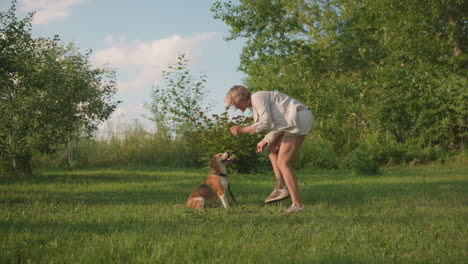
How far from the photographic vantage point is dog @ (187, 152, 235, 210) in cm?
572

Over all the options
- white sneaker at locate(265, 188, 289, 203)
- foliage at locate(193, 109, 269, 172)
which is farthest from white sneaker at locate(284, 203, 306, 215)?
foliage at locate(193, 109, 269, 172)

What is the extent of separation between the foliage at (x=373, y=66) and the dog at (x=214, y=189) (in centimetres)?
1222

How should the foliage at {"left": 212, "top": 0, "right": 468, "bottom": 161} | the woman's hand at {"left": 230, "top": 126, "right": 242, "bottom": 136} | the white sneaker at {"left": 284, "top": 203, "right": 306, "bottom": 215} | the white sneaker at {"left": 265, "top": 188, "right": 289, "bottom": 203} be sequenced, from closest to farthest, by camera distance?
the woman's hand at {"left": 230, "top": 126, "right": 242, "bottom": 136} → the white sneaker at {"left": 284, "top": 203, "right": 306, "bottom": 215} → the white sneaker at {"left": 265, "top": 188, "right": 289, "bottom": 203} → the foliage at {"left": 212, "top": 0, "right": 468, "bottom": 161}

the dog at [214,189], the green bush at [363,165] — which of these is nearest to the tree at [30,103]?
the dog at [214,189]

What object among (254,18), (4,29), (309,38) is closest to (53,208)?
(4,29)

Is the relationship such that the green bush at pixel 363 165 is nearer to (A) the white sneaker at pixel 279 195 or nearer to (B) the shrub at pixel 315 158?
(B) the shrub at pixel 315 158

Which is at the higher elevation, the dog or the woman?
the woman

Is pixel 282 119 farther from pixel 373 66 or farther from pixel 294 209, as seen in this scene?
pixel 373 66

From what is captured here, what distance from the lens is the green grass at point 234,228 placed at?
3.54 m

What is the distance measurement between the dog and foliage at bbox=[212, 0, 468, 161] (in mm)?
12217

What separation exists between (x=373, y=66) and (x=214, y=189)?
1745 cm

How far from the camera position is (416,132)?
17438 mm

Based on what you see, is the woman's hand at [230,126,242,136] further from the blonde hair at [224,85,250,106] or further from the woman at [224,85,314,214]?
the blonde hair at [224,85,250,106]

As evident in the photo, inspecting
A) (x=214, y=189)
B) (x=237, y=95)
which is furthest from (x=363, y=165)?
(x=237, y=95)
